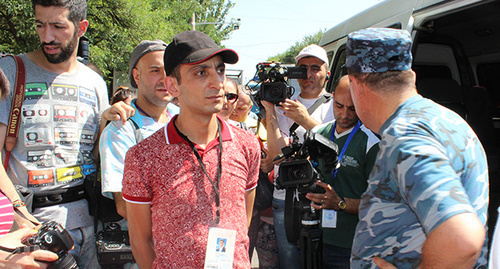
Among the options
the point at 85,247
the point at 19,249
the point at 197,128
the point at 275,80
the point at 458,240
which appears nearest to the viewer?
the point at 458,240

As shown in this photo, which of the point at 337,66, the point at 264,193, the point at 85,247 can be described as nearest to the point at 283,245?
the point at 264,193

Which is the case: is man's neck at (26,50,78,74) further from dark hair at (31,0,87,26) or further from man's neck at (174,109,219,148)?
man's neck at (174,109,219,148)

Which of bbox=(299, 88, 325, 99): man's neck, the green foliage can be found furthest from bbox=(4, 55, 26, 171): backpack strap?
the green foliage

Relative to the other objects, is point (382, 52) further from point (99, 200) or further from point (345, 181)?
point (99, 200)

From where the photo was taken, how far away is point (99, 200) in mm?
2521

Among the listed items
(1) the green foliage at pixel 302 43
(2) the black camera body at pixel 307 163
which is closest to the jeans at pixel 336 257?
(2) the black camera body at pixel 307 163

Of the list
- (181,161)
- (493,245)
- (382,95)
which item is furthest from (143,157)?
(493,245)

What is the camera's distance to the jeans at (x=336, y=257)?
2.74 metres

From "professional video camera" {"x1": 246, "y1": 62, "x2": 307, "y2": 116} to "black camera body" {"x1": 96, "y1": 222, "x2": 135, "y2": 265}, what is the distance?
1.58 meters

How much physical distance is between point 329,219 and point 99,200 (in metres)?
1.61

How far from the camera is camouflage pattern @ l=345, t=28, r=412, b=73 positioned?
61.6 inches

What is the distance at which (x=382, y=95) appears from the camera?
5.22 feet

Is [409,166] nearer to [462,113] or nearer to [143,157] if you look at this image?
[143,157]

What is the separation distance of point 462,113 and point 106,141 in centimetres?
382
